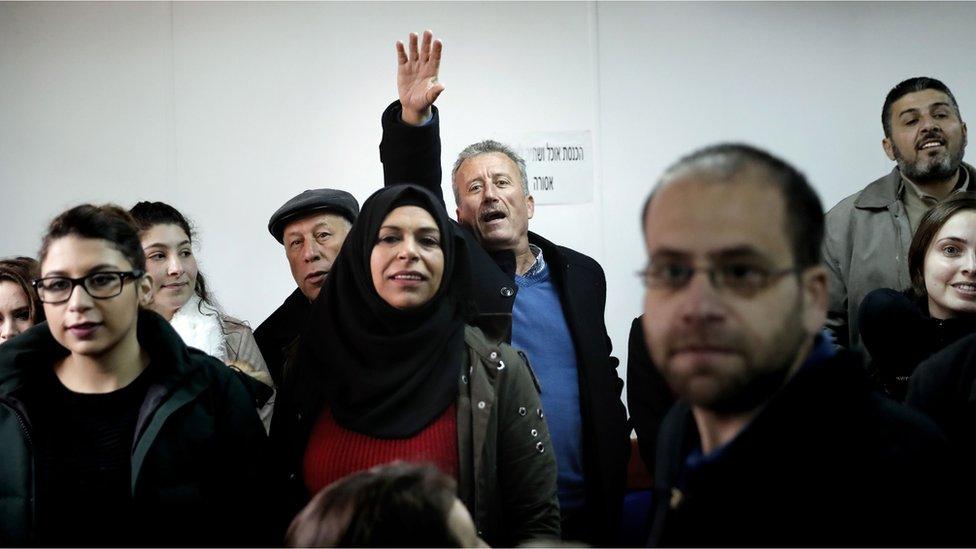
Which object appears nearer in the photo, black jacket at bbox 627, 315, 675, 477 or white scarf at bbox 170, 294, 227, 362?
black jacket at bbox 627, 315, 675, 477

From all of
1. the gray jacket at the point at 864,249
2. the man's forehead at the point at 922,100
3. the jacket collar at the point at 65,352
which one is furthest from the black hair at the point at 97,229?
the man's forehead at the point at 922,100

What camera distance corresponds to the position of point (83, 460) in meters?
1.59

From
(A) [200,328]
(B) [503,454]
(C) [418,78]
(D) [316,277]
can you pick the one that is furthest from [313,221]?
(B) [503,454]

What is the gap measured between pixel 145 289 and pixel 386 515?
88 centimetres

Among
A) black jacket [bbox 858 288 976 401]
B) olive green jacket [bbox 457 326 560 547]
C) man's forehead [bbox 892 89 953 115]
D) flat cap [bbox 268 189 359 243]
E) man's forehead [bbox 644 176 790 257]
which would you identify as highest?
man's forehead [bbox 892 89 953 115]

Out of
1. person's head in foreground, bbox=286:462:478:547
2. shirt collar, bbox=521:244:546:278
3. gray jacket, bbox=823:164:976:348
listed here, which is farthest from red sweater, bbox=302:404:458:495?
gray jacket, bbox=823:164:976:348

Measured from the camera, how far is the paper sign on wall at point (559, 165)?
3.45m

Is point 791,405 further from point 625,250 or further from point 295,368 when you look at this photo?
point 625,250

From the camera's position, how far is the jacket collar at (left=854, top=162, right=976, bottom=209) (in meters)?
2.76

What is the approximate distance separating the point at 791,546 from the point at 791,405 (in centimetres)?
12

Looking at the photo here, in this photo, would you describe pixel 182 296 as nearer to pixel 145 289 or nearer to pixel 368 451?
pixel 145 289

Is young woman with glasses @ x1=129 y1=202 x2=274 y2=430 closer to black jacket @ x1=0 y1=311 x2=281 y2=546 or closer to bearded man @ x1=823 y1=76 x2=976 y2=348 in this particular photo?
black jacket @ x1=0 y1=311 x2=281 y2=546

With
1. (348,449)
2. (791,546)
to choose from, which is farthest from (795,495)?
(348,449)

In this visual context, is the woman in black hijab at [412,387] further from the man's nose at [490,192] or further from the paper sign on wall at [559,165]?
the paper sign on wall at [559,165]
